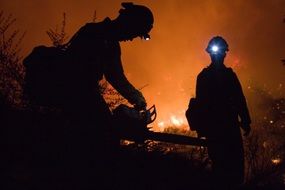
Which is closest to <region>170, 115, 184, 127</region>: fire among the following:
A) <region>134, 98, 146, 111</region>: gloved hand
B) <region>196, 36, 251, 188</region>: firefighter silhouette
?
<region>196, 36, 251, 188</region>: firefighter silhouette

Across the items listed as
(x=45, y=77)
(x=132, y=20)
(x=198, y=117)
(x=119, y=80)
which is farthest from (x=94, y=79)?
(x=198, y=117)

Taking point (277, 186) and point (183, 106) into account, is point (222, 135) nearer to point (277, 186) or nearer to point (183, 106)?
point (277, 186)

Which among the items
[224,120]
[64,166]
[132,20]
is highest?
[132,20]

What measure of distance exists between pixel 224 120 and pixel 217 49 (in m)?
1.40

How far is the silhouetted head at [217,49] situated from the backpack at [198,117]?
0.89 metres

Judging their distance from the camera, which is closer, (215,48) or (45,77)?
(45,77)

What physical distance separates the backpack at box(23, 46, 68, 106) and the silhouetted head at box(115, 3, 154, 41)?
769 millimetres

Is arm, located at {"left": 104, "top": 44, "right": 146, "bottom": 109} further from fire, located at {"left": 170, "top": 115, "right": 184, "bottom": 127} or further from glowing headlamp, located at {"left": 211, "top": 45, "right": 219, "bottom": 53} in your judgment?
fire, located at {"left": 170, "top": 115, "right": 184, "bottom": 127}

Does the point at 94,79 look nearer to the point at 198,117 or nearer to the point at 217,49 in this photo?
the point at 198,117

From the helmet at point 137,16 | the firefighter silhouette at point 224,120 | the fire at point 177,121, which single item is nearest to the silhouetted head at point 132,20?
the helmet at point 137,16

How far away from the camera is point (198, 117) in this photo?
5.91 m

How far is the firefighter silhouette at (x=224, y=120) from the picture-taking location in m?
5.59

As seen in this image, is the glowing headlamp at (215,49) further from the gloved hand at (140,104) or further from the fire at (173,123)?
the fire at (173,123)

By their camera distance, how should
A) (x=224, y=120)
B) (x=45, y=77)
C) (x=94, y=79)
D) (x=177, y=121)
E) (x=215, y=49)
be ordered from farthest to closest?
(x=177, y=121) < (x=215, y=49) < (x=224, y=120) < (x=94, y=79) < (x=45, y=77)
